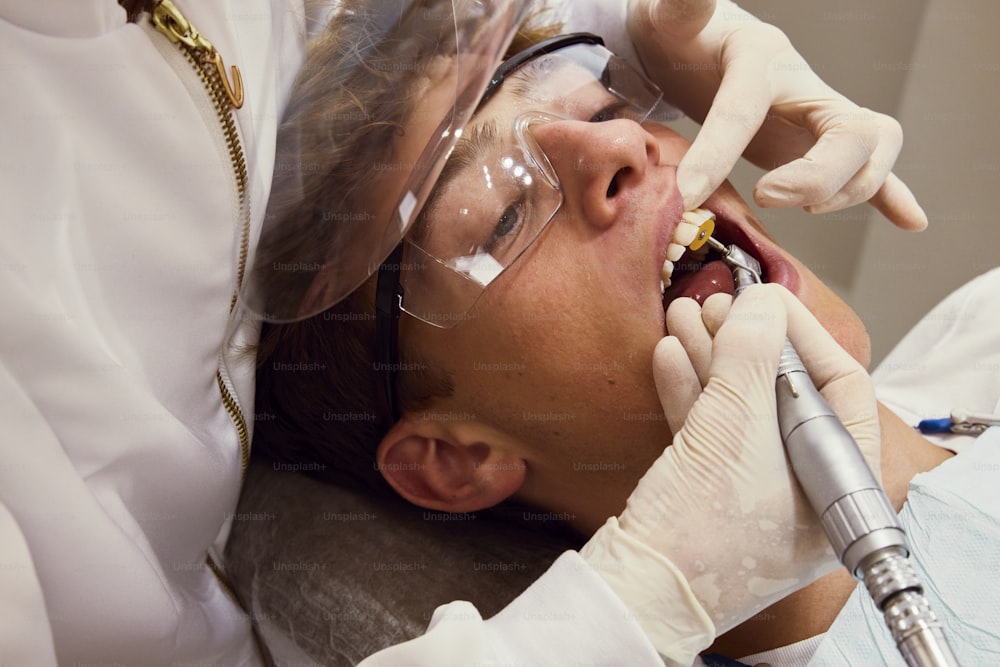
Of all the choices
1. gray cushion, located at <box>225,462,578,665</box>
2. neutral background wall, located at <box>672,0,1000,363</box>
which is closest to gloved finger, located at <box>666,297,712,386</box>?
gray cushion, located at <box>225,462,578,665</box>

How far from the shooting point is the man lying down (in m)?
1.02

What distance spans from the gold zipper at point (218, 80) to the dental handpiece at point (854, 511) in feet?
2.14

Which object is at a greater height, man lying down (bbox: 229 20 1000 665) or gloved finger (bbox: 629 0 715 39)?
gloved finger (bbox: 629 0 715 39)

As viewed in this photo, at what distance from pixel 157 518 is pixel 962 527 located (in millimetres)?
1017

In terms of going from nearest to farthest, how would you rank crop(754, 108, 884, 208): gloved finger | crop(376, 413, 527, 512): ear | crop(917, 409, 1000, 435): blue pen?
crop(754, 108, 884, 208): gloved finger < crop(376, 413, 527, 512): ear < crop(917, 409, 1000, 435): blue pen

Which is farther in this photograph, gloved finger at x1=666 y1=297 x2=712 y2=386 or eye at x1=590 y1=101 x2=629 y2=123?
eye at x1=590 y1=101 x2=629 y2=123

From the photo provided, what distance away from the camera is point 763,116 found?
1.21 meters

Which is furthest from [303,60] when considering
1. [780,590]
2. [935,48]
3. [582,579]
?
[935,48]

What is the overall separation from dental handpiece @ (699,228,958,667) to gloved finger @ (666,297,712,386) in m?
0.10

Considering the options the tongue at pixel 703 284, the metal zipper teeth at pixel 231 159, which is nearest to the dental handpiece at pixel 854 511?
the tongue at pixel 703 284

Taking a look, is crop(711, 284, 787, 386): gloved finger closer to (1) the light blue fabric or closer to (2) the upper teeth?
(2) the upper teeth

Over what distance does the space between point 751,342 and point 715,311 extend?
4.1 inches

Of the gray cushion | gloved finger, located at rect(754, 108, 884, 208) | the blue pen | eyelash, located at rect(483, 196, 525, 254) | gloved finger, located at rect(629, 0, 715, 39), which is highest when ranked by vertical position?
gloved finger, located at rect(629, 0, 715, 39)

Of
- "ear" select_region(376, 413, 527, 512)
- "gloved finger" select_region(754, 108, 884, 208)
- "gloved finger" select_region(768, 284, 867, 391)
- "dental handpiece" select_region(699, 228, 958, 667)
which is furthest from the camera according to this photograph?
"ear" select_region(376, 413, 527, 512)
